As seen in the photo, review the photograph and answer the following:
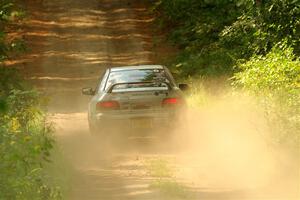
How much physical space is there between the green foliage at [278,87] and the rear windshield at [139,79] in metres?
1.88

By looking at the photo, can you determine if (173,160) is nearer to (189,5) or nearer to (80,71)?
(80,71)

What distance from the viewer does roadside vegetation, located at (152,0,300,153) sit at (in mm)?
12812

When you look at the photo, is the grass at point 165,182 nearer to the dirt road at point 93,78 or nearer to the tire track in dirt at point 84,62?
the dirt road at point 93,78

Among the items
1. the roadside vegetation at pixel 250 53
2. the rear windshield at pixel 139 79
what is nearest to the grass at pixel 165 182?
the roadside vegetation at pixel 250 53

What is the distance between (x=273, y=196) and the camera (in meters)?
10.2

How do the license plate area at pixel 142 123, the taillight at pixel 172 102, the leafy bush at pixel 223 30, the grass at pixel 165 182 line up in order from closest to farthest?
1. the grass at pixel 165 182
2. the license plate area at pixel 142 123
3. the taillight at pixel 172 102
4. the leafy bush at pixel 223 30

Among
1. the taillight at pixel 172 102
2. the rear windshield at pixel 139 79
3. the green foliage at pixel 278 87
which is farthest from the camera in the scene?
the rear windshield at pixel 139 79

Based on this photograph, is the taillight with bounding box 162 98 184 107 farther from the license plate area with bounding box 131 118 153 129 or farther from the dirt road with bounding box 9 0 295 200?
the dirt road with bounding box 9 0 295 200

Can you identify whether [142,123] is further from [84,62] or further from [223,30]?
[84,62]

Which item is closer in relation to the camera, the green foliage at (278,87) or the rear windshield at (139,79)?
the green foliage at (278,87)

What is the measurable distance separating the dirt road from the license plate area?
47cm

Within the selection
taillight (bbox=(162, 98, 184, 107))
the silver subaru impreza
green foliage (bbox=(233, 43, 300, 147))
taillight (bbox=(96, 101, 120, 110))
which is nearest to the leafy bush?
green foliage (bbox=(233, 43, 300, 147))

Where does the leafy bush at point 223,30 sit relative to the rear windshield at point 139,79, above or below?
below

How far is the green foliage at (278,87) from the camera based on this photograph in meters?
→ 12.0
